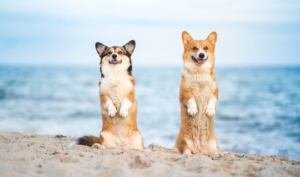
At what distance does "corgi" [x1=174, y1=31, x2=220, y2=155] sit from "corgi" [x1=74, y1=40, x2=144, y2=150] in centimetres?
88

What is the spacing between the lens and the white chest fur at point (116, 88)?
5246 mm

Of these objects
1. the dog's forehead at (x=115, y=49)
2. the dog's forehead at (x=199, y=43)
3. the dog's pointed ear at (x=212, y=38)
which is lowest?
the dog's forehead at (x=115, y=49)

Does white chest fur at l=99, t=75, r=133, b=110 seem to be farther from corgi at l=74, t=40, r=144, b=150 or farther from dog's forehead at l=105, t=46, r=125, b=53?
dog's forehead at l=105, t=46, r=125, b=53

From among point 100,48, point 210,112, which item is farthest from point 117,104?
point 210,112

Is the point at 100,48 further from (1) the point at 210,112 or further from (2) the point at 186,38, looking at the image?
(1) the point at 210,112

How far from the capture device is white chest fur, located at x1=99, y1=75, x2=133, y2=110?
207 inches

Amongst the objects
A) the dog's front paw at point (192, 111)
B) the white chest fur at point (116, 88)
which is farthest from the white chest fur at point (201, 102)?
the white chest fur at point (116, 88)

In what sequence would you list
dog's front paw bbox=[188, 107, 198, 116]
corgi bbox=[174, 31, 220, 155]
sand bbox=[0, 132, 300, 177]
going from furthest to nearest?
corgi bbox=[174, 31, 220, 155], dog's front paw bbox=[188, 107, 198, 116], sand bbox=[0, 132, 300, 177]

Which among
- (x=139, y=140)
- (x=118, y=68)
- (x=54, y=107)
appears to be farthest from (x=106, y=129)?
(x=54, y=107)

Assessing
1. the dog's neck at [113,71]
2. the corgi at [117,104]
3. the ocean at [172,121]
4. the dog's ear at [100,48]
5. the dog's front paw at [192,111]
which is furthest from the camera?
the ocean at [172,121]

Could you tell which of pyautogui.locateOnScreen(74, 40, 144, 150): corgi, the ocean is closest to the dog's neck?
pyautogui.locateOnScreen(74, 40, 144, 150): corgi

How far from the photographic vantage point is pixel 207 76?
5.09 m

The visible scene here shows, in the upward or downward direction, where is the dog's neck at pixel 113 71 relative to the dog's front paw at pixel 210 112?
upward

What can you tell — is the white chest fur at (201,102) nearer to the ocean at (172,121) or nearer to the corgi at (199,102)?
the corgi at (199,102)
